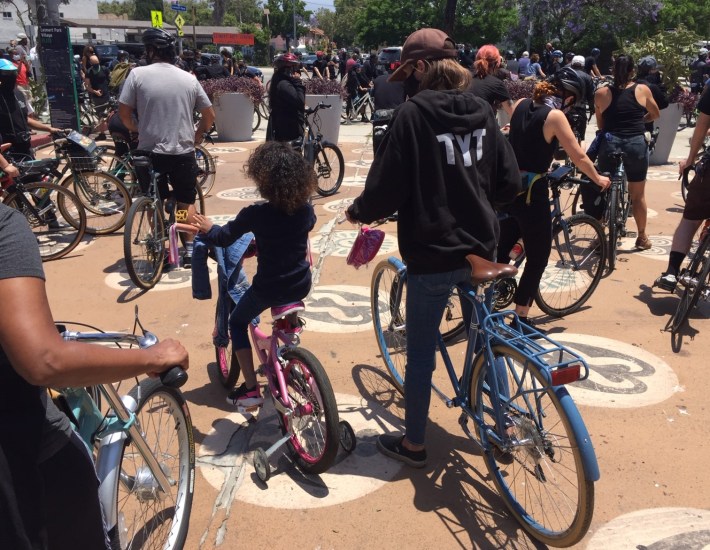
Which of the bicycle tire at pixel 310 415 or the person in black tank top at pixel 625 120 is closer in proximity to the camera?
the bicycle tire at pixel 310 415

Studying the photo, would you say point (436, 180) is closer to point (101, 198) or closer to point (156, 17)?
point (101, 198)

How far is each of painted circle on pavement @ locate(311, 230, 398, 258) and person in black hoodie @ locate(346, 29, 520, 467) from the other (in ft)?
11.3

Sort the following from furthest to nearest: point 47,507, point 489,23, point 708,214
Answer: point 489,23
point 708,214
point 47,507

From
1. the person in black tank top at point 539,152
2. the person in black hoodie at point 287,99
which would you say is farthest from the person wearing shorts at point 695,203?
the person in black hoodie at point 287,99

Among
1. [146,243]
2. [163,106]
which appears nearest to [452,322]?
[146,243]

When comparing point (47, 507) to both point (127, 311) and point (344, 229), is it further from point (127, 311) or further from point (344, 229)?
point (344, 229)

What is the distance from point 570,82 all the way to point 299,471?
3.01 metres

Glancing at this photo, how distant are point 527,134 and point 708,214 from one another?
186 centimetres

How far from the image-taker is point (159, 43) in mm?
5219

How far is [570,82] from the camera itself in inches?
160

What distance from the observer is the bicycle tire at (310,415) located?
2.85 metres

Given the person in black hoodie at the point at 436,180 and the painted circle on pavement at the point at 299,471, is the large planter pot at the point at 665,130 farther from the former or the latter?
the painted circle on pavement at the point at 299,471

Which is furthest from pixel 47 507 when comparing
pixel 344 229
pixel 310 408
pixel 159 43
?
pixel 344 229

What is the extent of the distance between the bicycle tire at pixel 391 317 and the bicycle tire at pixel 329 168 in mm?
4512
